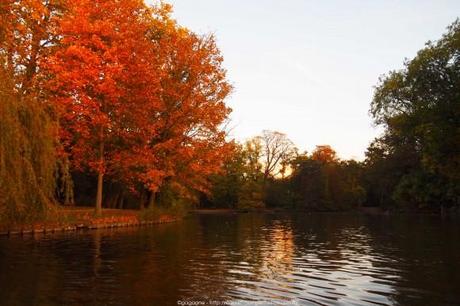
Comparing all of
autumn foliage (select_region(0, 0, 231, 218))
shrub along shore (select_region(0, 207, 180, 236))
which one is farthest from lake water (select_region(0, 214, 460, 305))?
autumn foliage (select_region(0, 0, 231, 218))

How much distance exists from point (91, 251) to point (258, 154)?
85962mm

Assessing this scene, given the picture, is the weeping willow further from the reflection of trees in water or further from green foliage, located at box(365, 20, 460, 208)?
green foliage, located at box(365, 20, 460, 208)

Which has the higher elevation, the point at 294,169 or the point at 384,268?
the point at 294,169

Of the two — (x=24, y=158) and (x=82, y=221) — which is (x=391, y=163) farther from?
(x=24, y=158)

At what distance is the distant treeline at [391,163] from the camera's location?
4150 centimetres

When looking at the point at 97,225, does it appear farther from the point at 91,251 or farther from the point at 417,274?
the point at 417,274

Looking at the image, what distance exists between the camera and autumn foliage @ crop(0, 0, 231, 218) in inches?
1216

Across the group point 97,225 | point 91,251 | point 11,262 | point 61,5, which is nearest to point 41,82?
point 61,5

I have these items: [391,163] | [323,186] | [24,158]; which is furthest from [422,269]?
[323,186]

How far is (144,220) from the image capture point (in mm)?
38812

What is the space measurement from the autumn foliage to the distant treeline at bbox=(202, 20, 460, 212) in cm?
1805

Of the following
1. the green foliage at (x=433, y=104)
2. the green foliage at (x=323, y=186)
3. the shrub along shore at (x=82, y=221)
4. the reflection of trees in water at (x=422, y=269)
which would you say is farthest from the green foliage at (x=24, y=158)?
the green foliage at (x=323, y=186)

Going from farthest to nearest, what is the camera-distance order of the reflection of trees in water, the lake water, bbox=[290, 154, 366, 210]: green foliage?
bbox=[290, 154, 366, 210]: green foliage → the reflection of trees in water → the lake water

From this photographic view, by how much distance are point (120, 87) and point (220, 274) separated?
890 inches
